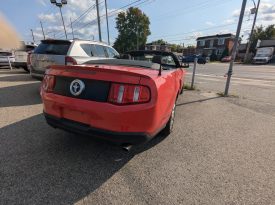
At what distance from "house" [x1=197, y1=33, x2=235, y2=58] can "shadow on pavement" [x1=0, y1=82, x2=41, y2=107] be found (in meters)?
57.1

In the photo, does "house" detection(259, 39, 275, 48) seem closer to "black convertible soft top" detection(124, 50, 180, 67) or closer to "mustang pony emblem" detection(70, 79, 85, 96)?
"black convertible soft top" detection(124, 50, 180, 67)

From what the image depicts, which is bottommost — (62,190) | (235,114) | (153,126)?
(235,114)

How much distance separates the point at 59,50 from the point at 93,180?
4783mm

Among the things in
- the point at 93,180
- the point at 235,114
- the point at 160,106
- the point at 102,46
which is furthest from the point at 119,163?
the point at 102,46

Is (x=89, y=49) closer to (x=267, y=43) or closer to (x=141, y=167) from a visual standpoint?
(x=141, y=167)

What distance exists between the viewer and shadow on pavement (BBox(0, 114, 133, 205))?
2.24 meters

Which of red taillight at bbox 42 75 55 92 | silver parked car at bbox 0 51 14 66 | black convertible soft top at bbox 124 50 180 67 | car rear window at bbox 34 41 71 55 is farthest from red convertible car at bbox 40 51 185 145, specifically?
silver parked car at bbox 0 51 14 66

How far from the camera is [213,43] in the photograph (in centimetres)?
6328

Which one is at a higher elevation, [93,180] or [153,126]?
[153,126]

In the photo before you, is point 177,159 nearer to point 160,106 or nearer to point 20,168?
point 160,106

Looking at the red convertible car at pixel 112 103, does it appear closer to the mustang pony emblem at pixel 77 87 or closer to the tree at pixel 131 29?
the mustang pony emblem at pixel 77 87

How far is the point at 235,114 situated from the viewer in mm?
5484

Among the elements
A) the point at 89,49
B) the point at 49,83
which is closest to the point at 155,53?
the point at 89,49

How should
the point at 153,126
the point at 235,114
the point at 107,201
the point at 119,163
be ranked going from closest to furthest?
the point at 107,201, the point at 153,126, the point at 119,163, the point at 235,114
